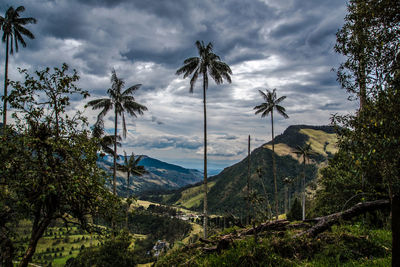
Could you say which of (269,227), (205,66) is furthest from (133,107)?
(269,227)

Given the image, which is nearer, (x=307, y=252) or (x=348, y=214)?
(x=307, y=252)

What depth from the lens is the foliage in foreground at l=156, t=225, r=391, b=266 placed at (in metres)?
6.32

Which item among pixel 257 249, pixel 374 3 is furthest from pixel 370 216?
pixel 374 3

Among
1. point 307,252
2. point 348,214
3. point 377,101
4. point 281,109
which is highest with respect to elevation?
point 281,109

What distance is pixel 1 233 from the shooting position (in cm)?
702

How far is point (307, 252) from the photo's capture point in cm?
702

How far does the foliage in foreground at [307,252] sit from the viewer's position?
6325 millimetres

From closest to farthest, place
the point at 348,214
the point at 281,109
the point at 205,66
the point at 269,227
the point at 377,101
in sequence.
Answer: the point at 377,101 → the point at 348,214 → the point at 269,227 → the point at 205,66 → the point at 281,109

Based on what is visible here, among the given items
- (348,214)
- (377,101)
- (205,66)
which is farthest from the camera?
(205,66)

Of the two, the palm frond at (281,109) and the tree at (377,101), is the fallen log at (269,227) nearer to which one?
the tree at (377,101)

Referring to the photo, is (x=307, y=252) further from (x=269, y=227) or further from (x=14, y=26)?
(x=14, y=26)

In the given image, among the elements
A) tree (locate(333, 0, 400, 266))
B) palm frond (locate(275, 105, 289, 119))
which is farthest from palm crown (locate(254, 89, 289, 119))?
tree (locate(333, 0, 400, 266))

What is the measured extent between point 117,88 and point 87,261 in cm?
2151

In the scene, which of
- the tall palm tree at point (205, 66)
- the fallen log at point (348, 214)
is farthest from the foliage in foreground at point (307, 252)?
the tall palm tree at point (205, 66)
